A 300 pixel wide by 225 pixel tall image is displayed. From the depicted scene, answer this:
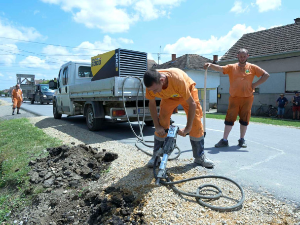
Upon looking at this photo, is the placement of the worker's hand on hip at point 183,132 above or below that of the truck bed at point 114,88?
below

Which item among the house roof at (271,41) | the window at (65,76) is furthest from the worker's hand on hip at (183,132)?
the house roof at (271,41)

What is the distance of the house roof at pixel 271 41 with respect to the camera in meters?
15.4

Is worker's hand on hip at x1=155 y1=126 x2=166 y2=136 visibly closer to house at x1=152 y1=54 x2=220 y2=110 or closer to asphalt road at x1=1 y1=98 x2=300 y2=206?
asphalt road at x1=1 y1=98 x2=300 y2=206

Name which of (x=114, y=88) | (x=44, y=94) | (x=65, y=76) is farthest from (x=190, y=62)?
(x=114, y=88)

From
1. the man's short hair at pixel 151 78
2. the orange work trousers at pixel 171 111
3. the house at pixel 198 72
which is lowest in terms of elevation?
the orange work trousers at pixel 171 111

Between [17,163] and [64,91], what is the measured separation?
5.24 meters

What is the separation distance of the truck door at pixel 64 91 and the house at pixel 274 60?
1220 centimetres

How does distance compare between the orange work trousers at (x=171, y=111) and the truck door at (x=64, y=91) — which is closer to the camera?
the orange work trousers at (x=171, y=111)

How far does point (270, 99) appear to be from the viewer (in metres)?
15.7

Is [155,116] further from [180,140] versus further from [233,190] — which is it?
[180,140]

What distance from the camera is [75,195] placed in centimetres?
331

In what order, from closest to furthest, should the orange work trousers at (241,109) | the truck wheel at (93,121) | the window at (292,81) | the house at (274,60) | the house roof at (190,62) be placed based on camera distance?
the orange work trousers at (241,109)
the truck wheel at (93,121)
the window at (292,81)
the house at (274,60)
the house roof at (190,62)

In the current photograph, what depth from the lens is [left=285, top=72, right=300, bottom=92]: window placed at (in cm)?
1447

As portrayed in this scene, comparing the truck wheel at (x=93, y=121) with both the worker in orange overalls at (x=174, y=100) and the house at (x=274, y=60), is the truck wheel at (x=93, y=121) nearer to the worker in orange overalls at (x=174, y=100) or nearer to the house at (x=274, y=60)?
the worker in orange overalls at (x=174, y=100)
